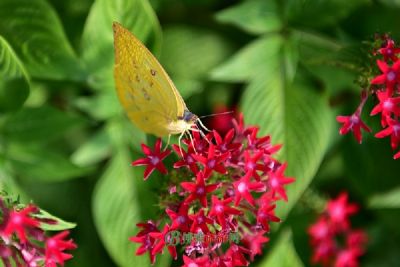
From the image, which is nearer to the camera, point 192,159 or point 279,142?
point 192,159

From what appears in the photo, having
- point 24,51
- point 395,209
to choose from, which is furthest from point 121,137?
point 395,209

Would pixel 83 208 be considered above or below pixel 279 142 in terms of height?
below

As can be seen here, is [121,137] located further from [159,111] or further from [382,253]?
[382,253]

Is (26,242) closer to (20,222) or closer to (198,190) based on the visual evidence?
(20,222)

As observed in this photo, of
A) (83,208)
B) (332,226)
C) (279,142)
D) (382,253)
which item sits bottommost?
(382,253)

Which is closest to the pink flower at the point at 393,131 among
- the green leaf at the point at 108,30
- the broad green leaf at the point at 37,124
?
the green leaf at the point at 108,30

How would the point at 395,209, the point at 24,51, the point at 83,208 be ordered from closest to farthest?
1. the point at 24,51
2. the point at 395,209
3. the point at 83,208
